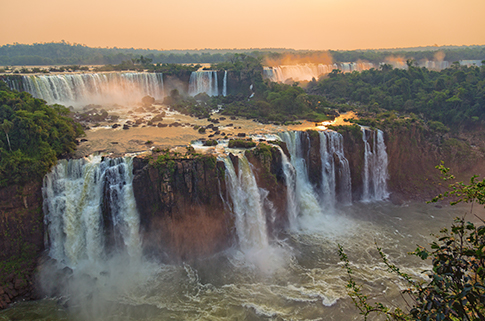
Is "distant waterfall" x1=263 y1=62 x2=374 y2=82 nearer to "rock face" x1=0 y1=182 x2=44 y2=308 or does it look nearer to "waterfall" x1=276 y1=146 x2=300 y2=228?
"waterfall" x1=276 y1=146 x2=300 y2=228

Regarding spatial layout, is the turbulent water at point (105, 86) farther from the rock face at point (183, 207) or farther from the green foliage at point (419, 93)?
the rock face at point (183, 207)

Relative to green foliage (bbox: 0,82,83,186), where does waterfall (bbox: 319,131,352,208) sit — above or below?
below

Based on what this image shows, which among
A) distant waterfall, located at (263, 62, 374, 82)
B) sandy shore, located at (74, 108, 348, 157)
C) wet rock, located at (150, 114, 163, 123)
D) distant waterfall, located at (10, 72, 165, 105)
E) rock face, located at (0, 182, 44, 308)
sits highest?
distant waterfall, located at (263, 62, 374, 82)

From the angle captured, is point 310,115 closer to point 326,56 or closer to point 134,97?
point 134,97

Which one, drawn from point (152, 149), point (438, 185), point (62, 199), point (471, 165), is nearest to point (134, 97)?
point (152, 149)

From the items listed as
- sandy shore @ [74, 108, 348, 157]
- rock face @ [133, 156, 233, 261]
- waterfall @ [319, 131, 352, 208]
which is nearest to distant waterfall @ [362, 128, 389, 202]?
waterfall @ [319, 131, 352, 208]

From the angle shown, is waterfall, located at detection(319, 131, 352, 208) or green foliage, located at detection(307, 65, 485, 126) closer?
waterfall, located at detection(319, 131, 352, 208)

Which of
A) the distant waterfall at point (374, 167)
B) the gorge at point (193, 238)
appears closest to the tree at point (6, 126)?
the gorge at point (193, 238)
